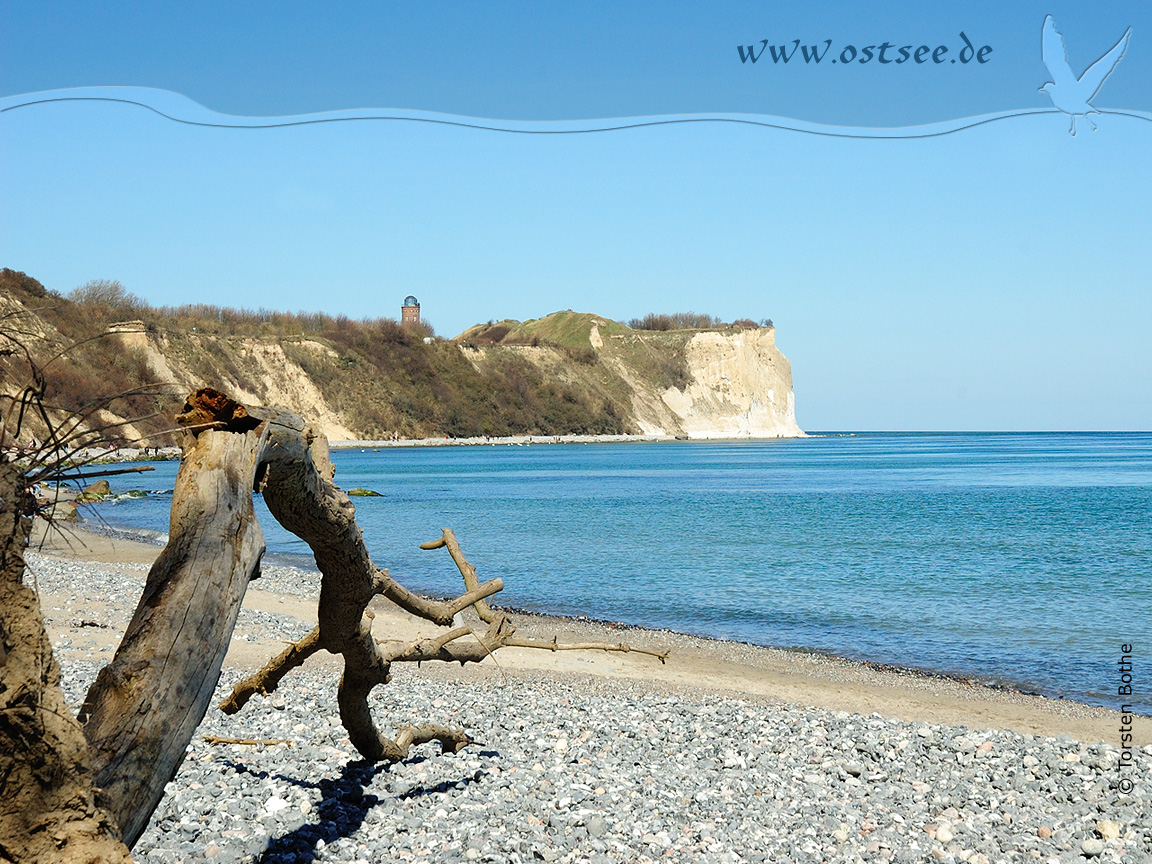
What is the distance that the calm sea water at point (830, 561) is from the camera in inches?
568

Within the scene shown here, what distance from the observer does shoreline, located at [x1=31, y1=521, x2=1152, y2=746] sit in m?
10.0

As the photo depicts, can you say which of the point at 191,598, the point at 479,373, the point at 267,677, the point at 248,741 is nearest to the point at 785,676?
the point at 248,741

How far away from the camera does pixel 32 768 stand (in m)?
2.44

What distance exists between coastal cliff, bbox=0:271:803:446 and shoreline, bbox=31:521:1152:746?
65.1 meters

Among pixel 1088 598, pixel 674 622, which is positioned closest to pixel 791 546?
pixel 1088 598

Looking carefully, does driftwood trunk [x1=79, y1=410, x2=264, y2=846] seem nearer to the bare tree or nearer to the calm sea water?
the bare tree

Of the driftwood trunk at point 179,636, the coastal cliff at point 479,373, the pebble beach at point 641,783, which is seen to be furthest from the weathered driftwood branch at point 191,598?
the coastal cliff at point 479,373

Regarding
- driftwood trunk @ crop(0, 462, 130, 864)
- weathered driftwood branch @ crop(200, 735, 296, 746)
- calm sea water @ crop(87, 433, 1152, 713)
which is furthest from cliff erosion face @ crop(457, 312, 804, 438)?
driftwood trunk @ crop(0, 462, 130, 864)

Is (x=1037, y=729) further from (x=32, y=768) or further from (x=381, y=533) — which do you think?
(x=381, y=533)

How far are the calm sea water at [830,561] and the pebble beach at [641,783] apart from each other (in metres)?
4.36

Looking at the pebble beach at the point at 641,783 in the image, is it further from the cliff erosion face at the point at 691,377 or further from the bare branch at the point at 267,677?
the cliff erosion face at the point at 691,377

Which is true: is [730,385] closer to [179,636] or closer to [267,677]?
[267,677]

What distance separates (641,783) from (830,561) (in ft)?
60.9

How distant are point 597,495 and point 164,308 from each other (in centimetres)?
8611
